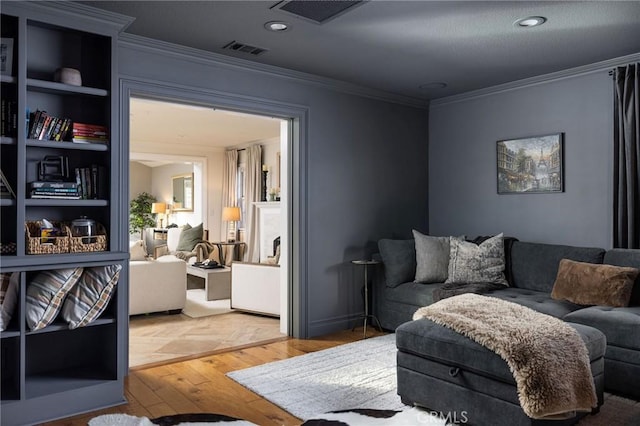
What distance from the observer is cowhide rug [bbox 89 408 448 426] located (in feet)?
8.73

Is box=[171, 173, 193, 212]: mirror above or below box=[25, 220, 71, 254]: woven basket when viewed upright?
above

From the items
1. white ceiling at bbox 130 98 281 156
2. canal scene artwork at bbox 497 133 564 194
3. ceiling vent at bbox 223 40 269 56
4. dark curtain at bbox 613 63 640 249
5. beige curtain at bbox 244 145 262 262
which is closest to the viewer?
ceiling vent at bbox 223 40 269 56

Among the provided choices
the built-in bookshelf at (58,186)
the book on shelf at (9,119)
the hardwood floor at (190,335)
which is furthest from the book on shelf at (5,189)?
the hardwood floor at (190,335)

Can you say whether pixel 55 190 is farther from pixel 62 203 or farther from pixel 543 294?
pixel 543 294

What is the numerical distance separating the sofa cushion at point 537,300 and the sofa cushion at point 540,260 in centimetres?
8

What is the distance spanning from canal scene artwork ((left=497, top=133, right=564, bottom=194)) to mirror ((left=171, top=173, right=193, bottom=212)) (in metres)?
6.94

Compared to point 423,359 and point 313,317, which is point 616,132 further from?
point 313,317

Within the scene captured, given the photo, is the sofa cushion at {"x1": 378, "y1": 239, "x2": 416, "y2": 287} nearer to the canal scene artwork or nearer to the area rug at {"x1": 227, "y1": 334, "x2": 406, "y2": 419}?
the area rug at {"x1": 227, "y1": 334, "x2": 406, "y2": 419}

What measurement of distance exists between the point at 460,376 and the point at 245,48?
9.03 feet

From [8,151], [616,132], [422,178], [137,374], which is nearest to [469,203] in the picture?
[422,178]

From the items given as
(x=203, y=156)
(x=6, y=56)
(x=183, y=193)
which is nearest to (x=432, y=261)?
(x=6, y=56)

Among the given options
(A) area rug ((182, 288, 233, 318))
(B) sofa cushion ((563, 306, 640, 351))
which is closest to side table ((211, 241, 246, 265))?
(A) area rug ((182, 288, 233, 318))

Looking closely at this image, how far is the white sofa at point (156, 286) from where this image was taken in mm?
5383

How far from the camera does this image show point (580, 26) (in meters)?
3.37
